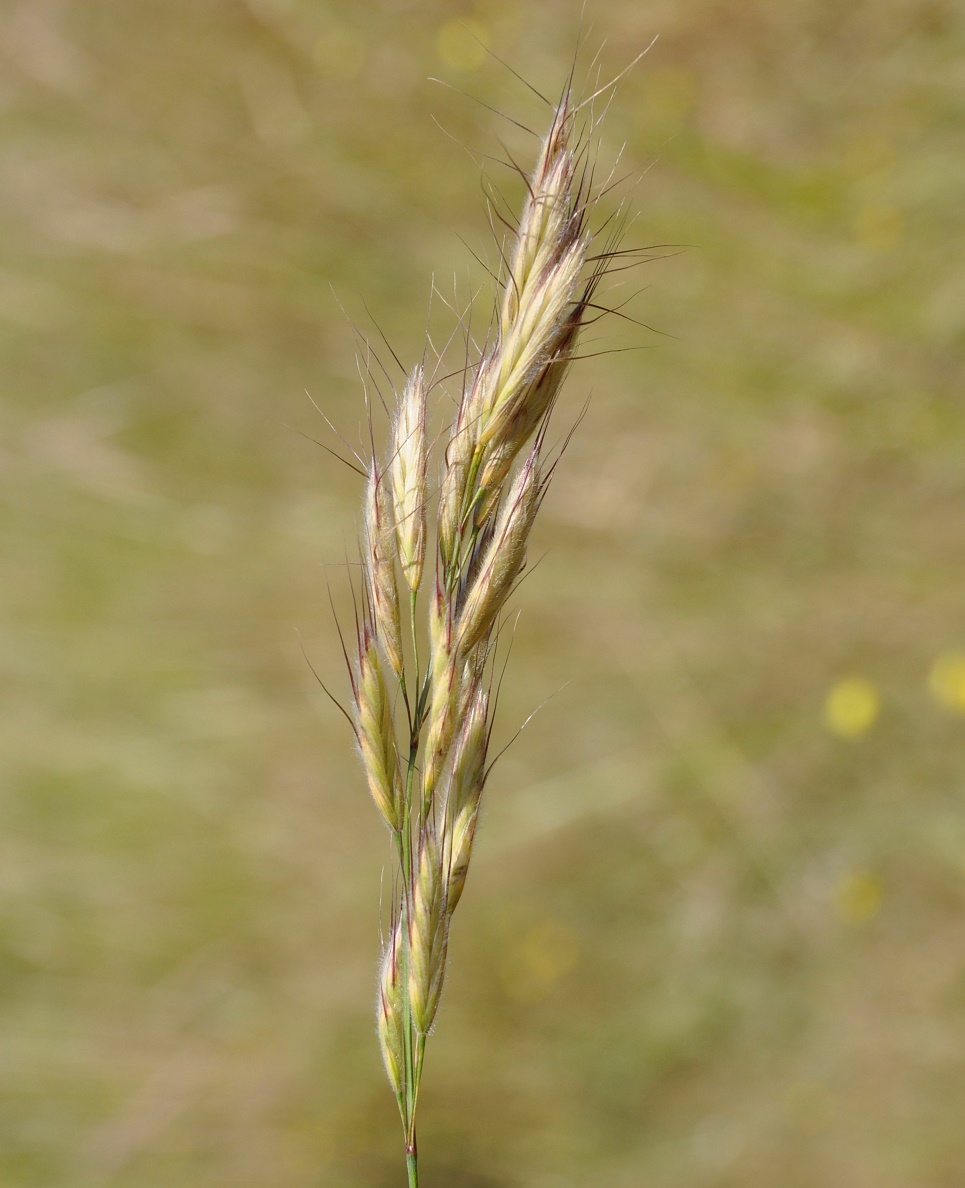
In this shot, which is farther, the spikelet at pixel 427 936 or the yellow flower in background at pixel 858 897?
the yellow flower in background at pixel 858 897

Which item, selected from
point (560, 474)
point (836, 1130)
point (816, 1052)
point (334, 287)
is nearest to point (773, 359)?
→ point (560, 474)

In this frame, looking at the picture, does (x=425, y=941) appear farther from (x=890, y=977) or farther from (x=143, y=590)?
(x=143, y=590)

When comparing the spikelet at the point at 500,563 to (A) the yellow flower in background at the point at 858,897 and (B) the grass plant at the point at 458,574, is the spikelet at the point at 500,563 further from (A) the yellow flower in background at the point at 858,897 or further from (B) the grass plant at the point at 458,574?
(A) the yellow flower in background at the point at 858,897

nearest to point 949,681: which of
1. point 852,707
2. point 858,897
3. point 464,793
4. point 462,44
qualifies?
point 852,707

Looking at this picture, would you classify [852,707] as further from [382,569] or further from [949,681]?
[382,569]

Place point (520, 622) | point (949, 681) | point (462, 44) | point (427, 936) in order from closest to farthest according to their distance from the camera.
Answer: point (427, 936) → point (949, 681) → point (520, 622) → point (462, 44)

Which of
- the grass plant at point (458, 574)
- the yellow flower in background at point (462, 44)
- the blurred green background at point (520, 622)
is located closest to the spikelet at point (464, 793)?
the grass plant at point (458, 574)

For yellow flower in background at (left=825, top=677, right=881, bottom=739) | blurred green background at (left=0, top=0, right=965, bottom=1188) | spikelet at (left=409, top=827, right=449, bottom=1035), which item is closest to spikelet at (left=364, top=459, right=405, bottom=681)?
spikelet at (left=409, top=827, right=449, bottom=1035)
